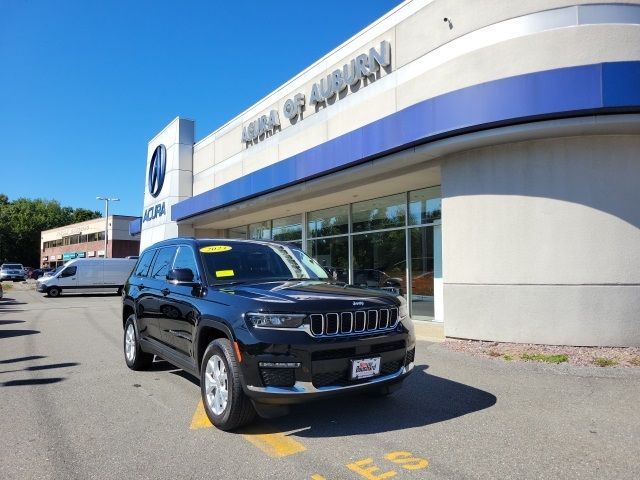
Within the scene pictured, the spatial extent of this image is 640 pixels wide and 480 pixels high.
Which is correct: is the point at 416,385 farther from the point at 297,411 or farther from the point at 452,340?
the point at 452,340

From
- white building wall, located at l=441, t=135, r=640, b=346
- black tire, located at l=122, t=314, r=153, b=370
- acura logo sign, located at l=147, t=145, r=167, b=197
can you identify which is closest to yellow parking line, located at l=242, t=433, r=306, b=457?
black tire, located at l=122, t=314, r=153, b=370

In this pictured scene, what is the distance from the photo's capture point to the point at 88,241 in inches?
2660

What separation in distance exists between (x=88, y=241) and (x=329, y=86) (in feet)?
206

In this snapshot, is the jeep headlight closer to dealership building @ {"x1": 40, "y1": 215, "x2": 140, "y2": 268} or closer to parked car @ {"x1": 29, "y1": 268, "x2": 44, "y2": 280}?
dealership building @ {"x1": 40, "y1": 215, "x2": 140, "y2": 268}

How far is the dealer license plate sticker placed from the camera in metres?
4.29

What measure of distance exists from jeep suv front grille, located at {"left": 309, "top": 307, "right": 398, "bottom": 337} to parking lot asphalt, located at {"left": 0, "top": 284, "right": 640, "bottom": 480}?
35.7 inches

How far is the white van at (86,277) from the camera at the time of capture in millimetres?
26766

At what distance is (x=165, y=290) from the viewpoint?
19.7ft

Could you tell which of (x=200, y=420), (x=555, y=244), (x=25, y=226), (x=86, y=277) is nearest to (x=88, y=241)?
(x=25, y=226)

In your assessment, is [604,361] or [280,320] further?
[604,361]

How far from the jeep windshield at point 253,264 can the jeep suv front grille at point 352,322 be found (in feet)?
4.13

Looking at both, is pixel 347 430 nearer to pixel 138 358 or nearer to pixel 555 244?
pixel 138 358

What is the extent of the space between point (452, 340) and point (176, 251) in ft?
18.4

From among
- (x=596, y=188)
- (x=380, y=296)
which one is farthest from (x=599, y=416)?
(x=596, y=188)
